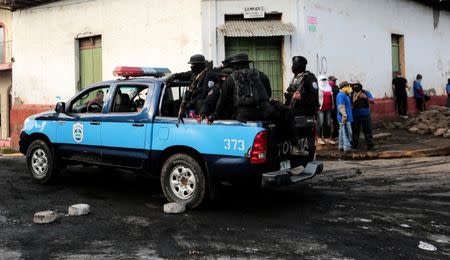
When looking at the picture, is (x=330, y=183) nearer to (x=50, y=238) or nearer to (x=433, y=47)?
Answer: (x=50, y=238)

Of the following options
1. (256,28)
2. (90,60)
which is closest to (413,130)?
(256,28)

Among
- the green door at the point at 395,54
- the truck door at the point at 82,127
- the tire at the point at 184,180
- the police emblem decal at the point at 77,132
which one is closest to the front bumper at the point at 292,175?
the tire at the point at 184,180

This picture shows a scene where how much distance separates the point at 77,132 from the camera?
7309mm

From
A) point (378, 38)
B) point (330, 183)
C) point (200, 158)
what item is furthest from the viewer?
point (378, 38)

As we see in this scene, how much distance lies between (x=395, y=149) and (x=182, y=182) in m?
6.70

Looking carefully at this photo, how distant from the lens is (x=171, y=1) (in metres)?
13.1

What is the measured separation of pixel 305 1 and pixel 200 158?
792 centimetres

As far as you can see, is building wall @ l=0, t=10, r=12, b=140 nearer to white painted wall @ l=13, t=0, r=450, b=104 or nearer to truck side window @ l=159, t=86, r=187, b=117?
white painted wall @ l=13, t=0, r=450, b=104

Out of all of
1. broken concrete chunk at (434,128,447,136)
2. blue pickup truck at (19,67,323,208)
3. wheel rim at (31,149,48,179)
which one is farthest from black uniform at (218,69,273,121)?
broken concrete chunk at (434,128,447,136)

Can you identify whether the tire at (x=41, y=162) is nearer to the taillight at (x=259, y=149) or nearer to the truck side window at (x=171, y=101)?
the truck side window at (x=171, y=101)

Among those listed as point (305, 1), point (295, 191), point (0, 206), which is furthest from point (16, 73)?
point (295, 191)

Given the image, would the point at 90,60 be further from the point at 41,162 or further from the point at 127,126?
the point at 127,126

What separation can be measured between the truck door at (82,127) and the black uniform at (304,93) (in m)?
3.00

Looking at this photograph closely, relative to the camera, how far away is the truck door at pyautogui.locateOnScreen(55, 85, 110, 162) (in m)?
7.08
